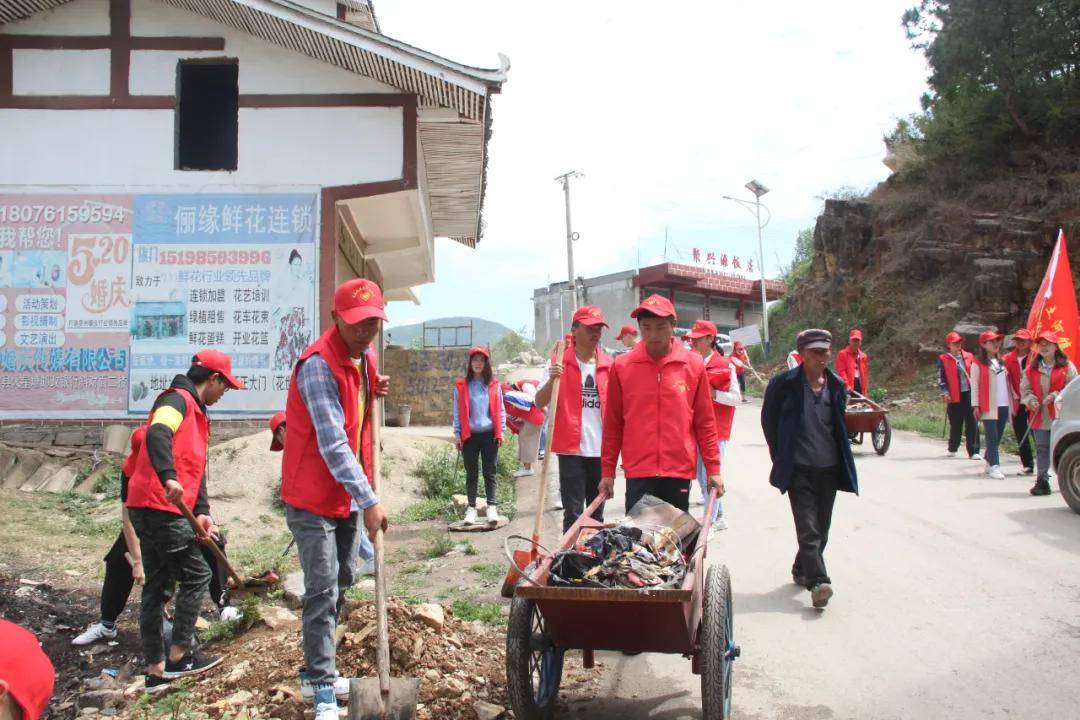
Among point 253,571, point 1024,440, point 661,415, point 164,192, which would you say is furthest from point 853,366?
point 164,192

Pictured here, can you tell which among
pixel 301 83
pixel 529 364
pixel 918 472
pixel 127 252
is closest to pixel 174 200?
pixel 127 252

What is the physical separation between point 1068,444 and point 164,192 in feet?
36.1

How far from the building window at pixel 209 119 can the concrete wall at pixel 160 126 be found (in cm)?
199

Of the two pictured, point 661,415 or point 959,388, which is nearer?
point 661,415

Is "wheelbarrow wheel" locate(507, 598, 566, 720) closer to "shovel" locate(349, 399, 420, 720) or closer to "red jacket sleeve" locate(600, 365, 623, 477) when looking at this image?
"shovel" locate(349, 399, 420, 720)

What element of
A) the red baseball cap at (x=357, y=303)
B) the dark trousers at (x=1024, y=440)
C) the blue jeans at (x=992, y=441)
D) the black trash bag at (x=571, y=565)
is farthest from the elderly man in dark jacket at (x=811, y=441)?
the dark trousers at (x=1024, y=440)

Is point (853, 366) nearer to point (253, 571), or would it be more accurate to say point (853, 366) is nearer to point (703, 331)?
point (703, 331)

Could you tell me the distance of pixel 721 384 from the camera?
7770 millimetres

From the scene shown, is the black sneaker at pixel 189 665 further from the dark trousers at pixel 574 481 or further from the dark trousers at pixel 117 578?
the dark trousers at pixel 574 481

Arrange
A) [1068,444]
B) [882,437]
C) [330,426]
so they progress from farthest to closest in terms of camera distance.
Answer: [882,437] < [1068,444] < [330,426]

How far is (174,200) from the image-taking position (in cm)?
1160

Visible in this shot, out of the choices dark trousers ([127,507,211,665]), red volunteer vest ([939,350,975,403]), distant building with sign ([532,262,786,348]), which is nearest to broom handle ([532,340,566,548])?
dark trousers ([127,507,211,665])

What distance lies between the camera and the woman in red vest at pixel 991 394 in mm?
11195

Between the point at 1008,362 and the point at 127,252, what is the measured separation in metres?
11.5
